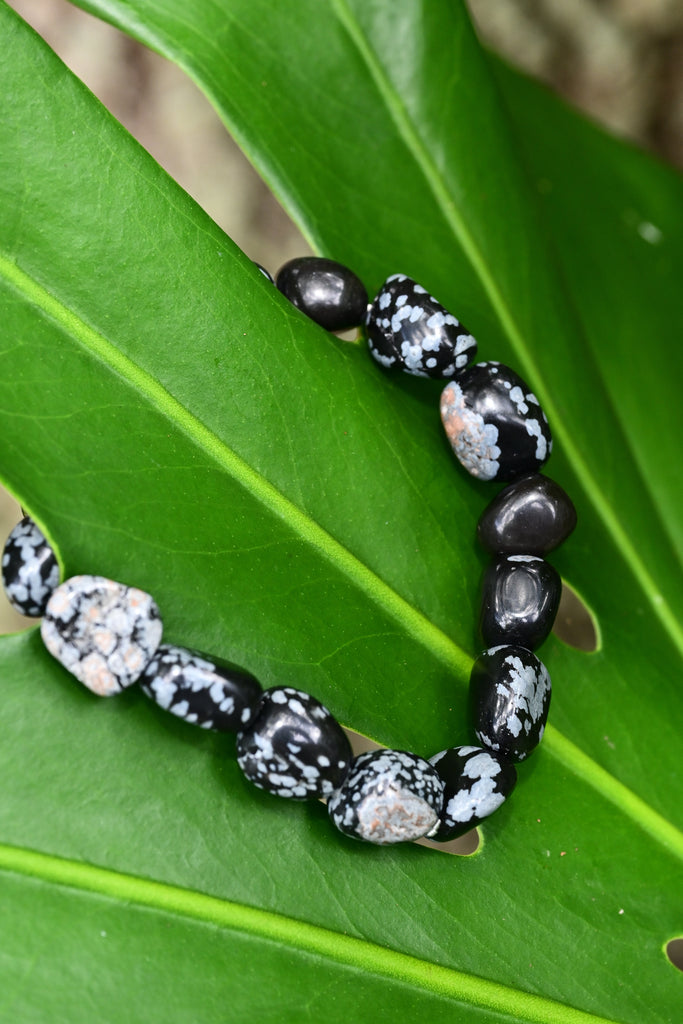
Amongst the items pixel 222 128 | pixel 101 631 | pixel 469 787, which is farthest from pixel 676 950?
pixel 222 128

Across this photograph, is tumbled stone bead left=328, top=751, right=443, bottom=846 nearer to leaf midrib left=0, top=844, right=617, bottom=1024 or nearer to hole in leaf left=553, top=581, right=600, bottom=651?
leaf midrib left=0, top=844, right=617, bottom=1024

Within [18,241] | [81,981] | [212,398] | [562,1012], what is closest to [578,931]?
[562,1012]

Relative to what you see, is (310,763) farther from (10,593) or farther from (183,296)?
(183,296)

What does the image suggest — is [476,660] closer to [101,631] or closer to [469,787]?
[469,787]

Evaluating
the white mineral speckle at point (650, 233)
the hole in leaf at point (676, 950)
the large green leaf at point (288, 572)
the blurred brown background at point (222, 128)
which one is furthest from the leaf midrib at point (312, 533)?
the blurred brown background at point (222, 128)

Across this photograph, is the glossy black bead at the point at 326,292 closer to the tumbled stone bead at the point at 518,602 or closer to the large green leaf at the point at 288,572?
the large green leaf at the point at 288,572
